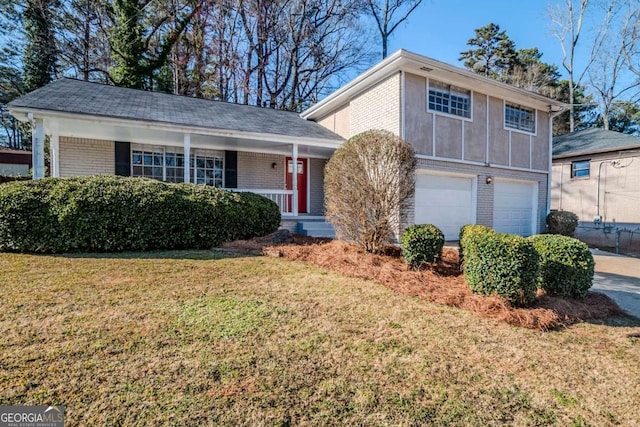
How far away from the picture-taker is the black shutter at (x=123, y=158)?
32.9 ft

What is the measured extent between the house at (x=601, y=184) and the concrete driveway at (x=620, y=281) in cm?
606

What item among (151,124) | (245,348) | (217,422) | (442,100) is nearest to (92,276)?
(245,348)

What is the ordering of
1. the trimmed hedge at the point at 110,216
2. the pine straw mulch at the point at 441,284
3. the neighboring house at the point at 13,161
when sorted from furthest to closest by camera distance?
the neighboring house at the point at 13,161
the trimmed hedge at the point at 110,216
the pine straw mulch at the point at 441,284

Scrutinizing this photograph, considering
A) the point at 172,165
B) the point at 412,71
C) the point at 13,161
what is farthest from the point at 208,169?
the point at 13,161

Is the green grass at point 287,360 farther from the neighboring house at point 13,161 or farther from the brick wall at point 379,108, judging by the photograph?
the neighboring house at point 13,161

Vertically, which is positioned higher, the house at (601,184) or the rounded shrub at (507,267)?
the house at (601,184)

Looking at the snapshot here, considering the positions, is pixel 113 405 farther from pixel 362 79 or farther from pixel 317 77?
pixel 317 77

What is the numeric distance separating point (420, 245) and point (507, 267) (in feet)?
5.87

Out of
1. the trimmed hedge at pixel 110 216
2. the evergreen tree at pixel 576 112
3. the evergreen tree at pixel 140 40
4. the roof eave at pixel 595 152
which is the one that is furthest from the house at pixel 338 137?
the evergreen tree at pixel 576 112

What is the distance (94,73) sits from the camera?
2000 cm

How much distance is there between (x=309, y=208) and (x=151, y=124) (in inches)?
248

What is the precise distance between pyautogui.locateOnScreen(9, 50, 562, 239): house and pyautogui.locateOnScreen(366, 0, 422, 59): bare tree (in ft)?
48.0

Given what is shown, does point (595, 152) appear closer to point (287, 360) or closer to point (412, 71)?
point (412, 71)

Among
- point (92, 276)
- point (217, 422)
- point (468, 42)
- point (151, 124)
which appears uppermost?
point (468, 42)
